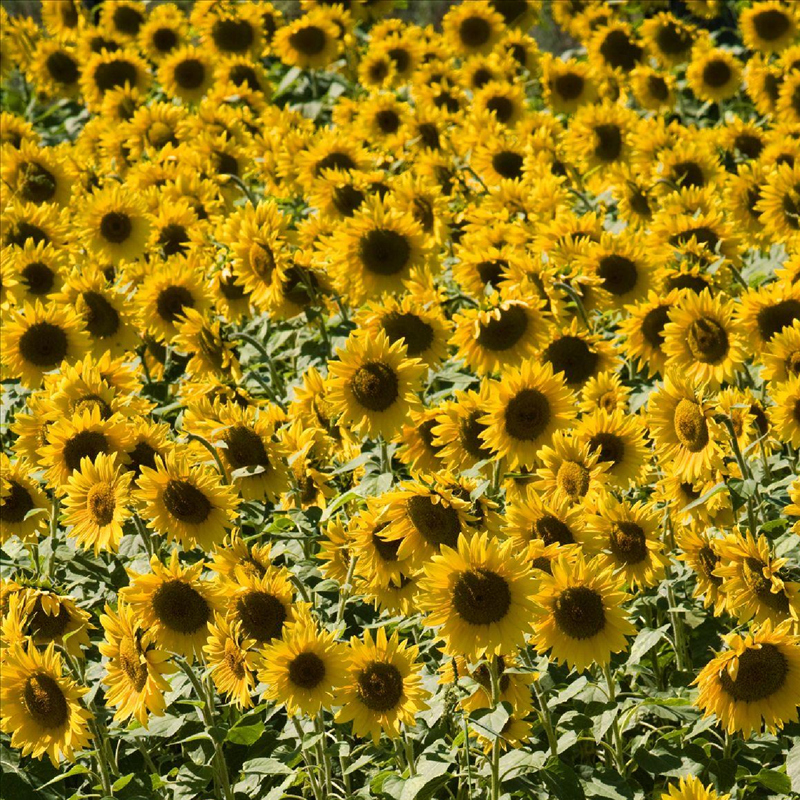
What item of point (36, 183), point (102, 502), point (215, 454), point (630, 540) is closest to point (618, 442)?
point (630, 540)

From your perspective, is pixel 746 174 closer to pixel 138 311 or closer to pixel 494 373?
pixel 494 373

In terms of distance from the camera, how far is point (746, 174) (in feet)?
20.1

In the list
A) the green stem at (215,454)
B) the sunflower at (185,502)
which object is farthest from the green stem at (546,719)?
the green stem at (215,454)

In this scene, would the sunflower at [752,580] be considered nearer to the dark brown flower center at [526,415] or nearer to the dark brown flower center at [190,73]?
the dark brown flower center at [526,415]

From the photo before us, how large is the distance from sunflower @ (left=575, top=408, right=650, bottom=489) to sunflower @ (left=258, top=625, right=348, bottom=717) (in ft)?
3.82

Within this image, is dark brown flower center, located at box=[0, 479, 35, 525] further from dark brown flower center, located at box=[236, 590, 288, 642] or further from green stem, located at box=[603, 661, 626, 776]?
green stem, located at box=[603, 661, 626, 776]

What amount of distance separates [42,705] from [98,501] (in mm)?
611

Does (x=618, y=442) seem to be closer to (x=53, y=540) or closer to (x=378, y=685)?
(x=378, y=685)

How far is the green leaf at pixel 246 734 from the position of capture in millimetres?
3857

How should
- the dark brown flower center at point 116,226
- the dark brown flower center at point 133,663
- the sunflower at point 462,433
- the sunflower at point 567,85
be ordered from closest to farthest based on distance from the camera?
the dark brown flower center at point 133,663
the sunflower at point 462,433
the dark brown flower center at point 116,226
the sunflower at point 567,85

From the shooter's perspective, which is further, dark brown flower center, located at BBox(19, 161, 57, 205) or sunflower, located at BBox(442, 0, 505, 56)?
sunflower, located at BBox(442, 0, 505, 56)

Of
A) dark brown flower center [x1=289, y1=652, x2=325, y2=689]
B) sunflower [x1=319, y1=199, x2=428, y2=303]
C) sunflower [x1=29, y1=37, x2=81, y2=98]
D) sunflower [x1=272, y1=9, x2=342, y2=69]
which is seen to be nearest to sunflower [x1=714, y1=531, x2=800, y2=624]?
dark brown flower center [x1=289, y1=652, x2=325, y2=689]

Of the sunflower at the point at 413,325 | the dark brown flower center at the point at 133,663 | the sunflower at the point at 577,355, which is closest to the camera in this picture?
the dark brown flower center at the point at 133,663

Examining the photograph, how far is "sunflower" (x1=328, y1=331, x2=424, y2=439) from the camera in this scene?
427 cm
